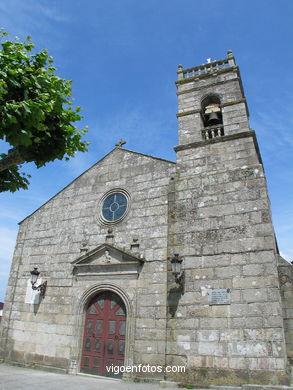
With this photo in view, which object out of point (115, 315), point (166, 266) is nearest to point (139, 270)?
point (166, 266)

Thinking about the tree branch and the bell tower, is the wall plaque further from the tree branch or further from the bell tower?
the tree branch

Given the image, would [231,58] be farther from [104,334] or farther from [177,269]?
[104,334]

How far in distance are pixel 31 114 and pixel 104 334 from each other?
6740mm

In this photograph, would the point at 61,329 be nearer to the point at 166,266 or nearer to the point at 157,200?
the point at 166,266

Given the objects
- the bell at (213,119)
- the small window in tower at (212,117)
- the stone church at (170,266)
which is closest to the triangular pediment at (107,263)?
the stone church at (170,266)

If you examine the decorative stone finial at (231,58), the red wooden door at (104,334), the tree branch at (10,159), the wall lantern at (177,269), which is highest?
the decorative stone finial at (231,58)

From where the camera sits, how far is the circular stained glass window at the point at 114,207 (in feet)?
35.0

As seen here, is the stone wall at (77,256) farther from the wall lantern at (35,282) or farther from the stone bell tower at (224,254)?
the stone bell tower at (224,254)

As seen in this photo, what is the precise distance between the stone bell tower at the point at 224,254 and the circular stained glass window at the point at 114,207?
1.85 metres

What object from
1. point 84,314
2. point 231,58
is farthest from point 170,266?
point 231,58

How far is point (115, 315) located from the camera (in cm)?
943

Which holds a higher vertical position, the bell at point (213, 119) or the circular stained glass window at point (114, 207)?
the bell at point (213, 119)

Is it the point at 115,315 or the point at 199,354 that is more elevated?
the point at 115,315

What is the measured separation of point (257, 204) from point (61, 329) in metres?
7.18
